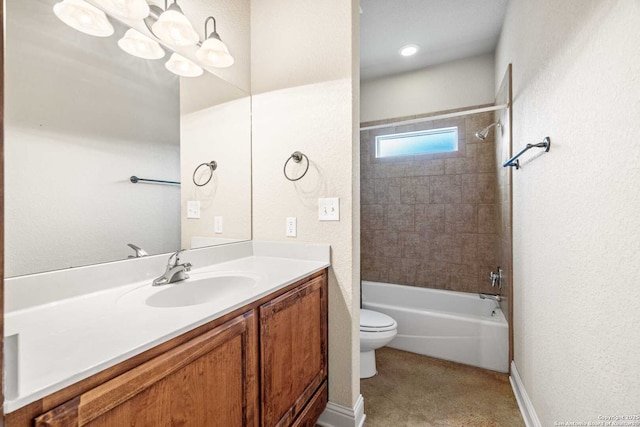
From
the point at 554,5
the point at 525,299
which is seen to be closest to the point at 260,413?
the point at 525,299

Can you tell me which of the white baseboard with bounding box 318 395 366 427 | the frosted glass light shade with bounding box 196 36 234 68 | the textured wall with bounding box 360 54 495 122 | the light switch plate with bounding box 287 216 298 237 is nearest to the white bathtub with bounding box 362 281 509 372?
the white baseboard with bounding box 318 395 366 427

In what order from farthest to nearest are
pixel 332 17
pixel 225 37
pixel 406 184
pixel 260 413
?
pixel 406 184, pixel 225 37, pixel 332 17, pixel 260 413

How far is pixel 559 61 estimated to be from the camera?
1.14 meters

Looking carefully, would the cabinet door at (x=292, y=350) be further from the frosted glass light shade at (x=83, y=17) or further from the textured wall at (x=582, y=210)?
the frosted glass light shade at (x=83, y=17)

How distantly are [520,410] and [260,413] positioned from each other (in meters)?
1.58

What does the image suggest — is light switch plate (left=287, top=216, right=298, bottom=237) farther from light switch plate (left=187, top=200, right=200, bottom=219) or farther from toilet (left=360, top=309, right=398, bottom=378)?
toilet (left=360, top=309, right=398, bottom=378)

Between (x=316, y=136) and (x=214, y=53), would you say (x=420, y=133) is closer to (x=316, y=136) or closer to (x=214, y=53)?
(x=316, y=136)

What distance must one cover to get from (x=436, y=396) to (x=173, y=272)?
5.74ft

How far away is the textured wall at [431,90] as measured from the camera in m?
2.66

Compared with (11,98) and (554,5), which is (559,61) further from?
A: (11,98)

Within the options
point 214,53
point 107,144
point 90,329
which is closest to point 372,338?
point 90,329

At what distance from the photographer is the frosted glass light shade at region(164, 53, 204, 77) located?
1.37 m

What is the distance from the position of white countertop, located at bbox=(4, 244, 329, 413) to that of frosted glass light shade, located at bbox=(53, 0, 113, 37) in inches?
39.8

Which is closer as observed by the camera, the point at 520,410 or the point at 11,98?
the point at 11,98
